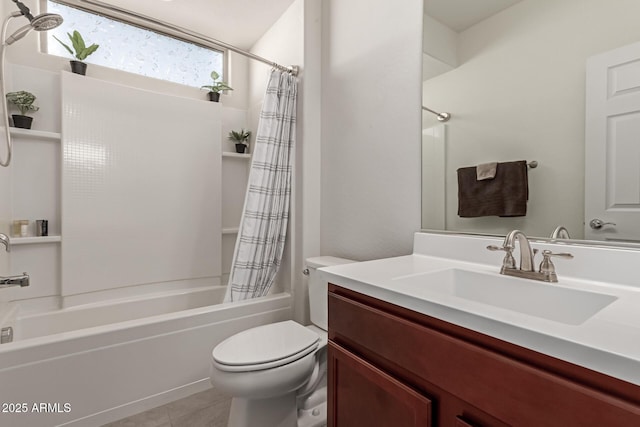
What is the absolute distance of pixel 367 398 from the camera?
782 mm

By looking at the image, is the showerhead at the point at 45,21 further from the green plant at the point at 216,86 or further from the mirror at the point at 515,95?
the mirror at the point at 515,95

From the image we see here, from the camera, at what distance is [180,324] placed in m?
1.58

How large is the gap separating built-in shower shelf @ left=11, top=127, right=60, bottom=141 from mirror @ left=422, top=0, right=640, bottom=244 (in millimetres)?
2271

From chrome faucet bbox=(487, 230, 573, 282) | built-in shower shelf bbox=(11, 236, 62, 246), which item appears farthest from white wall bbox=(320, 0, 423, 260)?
built-in shower shelf bbox=(11, 236, 62, 246)

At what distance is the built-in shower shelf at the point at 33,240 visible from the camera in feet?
5.71

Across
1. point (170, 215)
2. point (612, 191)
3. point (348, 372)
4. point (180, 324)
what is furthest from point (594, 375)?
point (170, 215)

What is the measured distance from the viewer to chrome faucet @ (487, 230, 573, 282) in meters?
0.81

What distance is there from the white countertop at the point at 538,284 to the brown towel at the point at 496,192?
0.46ft

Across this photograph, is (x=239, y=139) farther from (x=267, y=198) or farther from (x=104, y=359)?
(x=104, y=359)

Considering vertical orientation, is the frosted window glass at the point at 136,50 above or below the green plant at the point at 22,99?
above

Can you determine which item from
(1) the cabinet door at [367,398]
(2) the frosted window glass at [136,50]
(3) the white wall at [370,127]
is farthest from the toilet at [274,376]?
(2) the frosted window glass at [136,50]

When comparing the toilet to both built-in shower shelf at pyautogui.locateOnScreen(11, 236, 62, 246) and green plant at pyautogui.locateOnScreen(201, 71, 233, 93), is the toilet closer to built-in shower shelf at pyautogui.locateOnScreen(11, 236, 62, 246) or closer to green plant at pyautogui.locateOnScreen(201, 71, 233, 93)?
built-in shower shelf at pyautogui.locateOnScreen(11, 236, 62, 246)

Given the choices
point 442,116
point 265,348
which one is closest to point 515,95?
point 442,116

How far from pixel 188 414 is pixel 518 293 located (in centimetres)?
160
